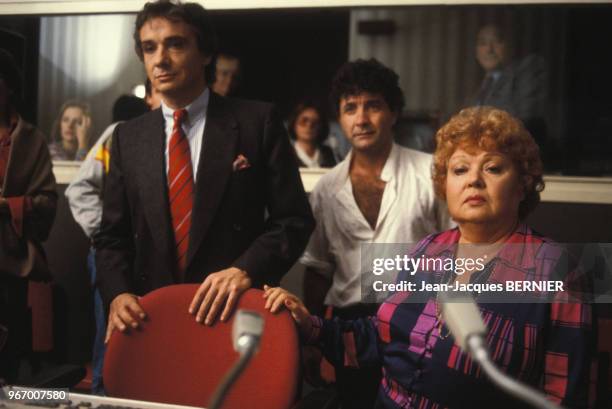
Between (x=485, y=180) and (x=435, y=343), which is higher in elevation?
(x=485, y=180)

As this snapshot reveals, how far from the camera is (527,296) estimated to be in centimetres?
129

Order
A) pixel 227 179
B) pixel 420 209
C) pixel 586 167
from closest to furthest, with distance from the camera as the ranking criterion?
pixel 227 179 → pixel 420 209 → pixel 586 167

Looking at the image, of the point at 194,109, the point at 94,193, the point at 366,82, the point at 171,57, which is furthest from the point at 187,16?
the point at 94,193

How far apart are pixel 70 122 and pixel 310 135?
1294 millimetres

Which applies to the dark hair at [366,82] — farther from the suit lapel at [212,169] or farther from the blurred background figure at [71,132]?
the blurred background figure at [71,132]

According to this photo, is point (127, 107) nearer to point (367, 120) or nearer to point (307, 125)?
point (307, 125)

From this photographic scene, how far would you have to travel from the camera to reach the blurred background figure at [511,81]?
290 cm

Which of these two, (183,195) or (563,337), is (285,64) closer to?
(183,195)

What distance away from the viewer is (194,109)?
1.78 m

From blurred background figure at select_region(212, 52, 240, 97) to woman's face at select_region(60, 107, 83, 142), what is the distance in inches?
30.1

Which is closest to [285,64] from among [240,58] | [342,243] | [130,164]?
[240,58]

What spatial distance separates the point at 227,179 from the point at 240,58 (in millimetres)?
1751

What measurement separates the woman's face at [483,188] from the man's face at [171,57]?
774 mm

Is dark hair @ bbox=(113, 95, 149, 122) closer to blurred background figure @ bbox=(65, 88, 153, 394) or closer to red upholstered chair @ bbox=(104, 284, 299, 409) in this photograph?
blurred background figure @ bbox=(65, 88, 153, 394)
